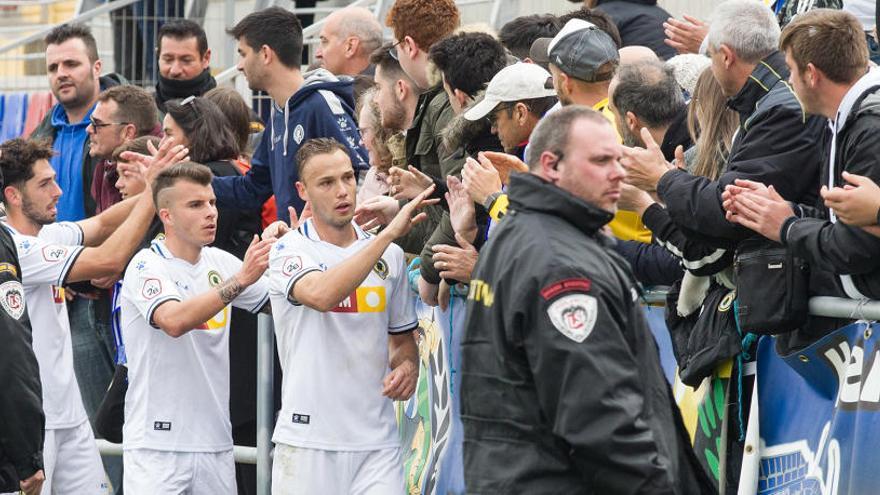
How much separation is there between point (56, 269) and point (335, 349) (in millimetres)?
2204

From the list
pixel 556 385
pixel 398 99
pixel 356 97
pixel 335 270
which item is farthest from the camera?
pixel 356 97

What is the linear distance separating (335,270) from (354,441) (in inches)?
34.0

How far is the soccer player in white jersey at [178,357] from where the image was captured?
8.25 metres

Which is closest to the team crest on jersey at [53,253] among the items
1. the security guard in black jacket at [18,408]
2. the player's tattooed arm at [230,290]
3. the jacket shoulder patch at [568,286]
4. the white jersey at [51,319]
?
the white jersey at [51,319]

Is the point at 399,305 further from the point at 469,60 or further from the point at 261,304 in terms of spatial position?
the point at 469,60

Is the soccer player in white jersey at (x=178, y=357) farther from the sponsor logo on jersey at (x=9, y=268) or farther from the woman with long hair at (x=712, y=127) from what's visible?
the woman with long hair at (x=712, y=127)

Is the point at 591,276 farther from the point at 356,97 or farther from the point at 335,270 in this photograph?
the point at 356,97

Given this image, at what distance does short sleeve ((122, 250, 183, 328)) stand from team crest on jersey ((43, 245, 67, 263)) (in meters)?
0.62

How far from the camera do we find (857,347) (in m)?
5.23

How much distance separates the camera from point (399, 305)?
7.72 m

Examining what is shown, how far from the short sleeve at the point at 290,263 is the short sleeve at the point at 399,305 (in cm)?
43

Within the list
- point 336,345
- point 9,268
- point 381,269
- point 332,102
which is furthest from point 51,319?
point 381,269

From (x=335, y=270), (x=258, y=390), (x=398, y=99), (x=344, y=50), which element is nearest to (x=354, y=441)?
(x=335, y=270)

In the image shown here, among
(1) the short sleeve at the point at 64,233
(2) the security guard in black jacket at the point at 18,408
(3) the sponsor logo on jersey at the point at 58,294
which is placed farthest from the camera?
(1) the short sleeve at the point at 64,233
